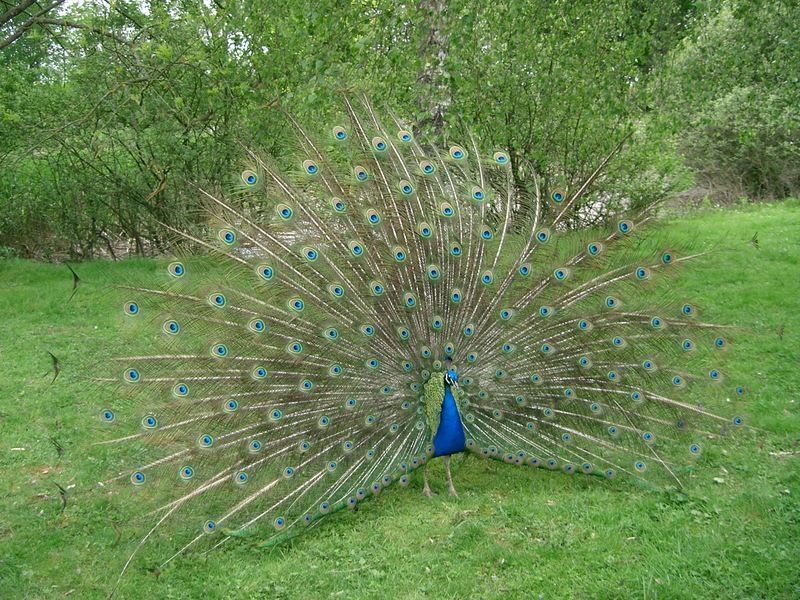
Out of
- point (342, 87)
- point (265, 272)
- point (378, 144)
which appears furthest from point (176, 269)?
point (342, 87)

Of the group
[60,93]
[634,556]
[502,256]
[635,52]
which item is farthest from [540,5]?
[60,93]

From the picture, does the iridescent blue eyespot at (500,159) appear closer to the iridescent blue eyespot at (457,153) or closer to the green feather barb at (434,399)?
the iridescent blue eyespot at (457,153)

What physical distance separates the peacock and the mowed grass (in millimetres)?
212

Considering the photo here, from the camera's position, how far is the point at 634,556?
13.4 ft

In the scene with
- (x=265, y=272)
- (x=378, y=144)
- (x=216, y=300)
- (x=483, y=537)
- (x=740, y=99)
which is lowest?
(x=483, y=537)

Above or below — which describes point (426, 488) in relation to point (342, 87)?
below

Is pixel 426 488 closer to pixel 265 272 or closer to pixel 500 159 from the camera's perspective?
pixel 265 272

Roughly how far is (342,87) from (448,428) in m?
2.39

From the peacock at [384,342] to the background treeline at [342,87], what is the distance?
761mm

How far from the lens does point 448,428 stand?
489 cm

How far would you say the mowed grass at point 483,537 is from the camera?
13.0 ft

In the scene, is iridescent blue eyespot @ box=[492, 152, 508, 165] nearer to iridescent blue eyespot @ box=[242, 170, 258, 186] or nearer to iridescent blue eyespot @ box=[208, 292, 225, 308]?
iridescent blue eyespot @ box=[242, 170, 258, 186]

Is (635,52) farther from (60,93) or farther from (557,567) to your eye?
(60,93)

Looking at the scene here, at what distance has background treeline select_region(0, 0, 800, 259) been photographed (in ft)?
21.4
